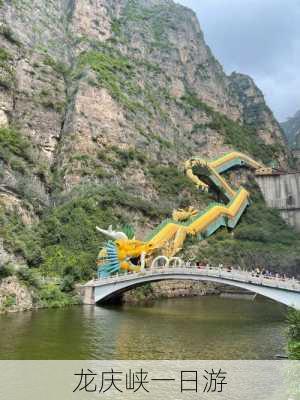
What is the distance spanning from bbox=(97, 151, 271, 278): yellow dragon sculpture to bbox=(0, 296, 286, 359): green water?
14.3 ft

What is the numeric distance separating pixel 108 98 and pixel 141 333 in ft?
122

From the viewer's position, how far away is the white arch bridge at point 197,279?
26.0 m

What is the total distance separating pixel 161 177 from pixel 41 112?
1390 cm

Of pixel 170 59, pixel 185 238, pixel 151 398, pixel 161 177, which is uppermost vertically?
pixel 170 59

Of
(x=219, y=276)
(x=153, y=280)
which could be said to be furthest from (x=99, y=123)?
(x=219, y=276)

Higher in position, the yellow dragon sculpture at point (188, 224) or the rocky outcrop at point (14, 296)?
the yellow dragon sculpture at point (188, 224)

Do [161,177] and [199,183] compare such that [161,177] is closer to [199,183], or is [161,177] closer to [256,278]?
[199,183]

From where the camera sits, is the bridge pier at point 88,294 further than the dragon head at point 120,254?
No

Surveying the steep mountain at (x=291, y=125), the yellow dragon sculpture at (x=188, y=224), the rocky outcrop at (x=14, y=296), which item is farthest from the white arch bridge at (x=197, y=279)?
the steep mountain at (x=291, y=125)

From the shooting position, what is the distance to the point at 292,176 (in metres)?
61.6

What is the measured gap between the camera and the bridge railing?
26.1 meters

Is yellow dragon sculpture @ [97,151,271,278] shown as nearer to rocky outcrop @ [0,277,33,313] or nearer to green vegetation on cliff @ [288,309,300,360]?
rocky outcrop @ [0,277,33,313]

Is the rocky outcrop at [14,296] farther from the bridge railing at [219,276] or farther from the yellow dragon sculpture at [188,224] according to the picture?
the yellow dragon sculpture at [188,224]

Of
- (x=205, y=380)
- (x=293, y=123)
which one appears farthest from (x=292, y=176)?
(x=293, y=123)
